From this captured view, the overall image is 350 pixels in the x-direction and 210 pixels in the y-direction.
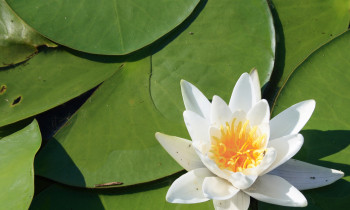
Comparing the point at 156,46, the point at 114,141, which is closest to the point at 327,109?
the point at 156,46

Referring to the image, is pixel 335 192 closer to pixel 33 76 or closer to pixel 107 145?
pixel 107 145

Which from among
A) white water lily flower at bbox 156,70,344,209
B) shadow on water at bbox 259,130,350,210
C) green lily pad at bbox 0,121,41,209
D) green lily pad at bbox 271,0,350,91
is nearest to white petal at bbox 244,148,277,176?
white water lily flower at bbox 156,70,344,209

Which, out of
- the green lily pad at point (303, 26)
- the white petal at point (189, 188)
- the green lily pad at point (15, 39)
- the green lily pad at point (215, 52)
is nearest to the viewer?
the white petal at point (189, 188)

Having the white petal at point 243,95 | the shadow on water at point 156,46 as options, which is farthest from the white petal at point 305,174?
the shadow on water at point 156,46

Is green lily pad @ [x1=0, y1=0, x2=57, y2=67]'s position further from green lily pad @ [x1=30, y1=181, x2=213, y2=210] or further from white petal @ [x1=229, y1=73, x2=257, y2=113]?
white petal @ [x1=229, y1=73, x2=257, y2=113]

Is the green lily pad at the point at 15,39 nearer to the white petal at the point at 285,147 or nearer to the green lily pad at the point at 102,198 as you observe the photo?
the green lily pad at the point at 102,198

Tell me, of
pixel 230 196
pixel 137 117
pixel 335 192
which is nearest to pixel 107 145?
pixel 137 117
